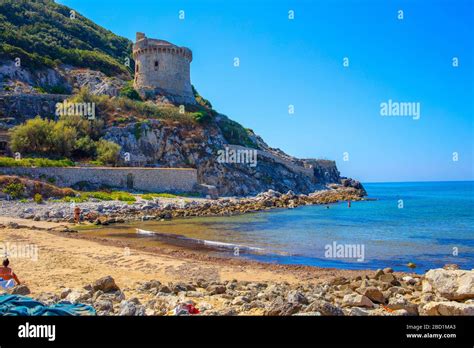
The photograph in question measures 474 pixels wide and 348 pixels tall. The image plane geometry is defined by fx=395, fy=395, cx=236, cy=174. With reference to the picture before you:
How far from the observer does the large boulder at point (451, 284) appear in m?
6.69

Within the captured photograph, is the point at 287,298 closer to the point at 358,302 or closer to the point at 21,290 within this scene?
the point at 358,302

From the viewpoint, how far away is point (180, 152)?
43469mm

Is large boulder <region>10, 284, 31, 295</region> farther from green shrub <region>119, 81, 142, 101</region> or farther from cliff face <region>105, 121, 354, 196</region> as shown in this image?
green shrub <region>119, 81, 142, 101</region>

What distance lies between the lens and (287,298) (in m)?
6.16

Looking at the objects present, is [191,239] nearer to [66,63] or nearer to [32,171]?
[32,171]

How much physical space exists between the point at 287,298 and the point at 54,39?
239 feet

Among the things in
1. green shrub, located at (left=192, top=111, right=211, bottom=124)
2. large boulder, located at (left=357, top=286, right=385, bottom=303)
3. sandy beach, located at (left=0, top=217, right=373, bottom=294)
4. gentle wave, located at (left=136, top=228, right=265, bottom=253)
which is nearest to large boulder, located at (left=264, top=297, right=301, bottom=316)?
large boulder, located at (left=357, top=286, right=385, bottom=303)

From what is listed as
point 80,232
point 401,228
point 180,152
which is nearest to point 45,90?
point 180,152

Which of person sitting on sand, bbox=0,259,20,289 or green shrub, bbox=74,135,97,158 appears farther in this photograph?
green shrub, bbox=74,135,97,158

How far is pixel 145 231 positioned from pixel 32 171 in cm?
1510

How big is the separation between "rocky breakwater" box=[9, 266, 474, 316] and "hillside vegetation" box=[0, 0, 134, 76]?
5252cm

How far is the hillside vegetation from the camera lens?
55094 mm

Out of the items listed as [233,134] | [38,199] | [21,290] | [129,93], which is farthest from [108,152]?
[21,290]

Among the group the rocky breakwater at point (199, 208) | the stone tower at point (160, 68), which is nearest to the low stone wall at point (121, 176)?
the rocky breakwater at point (199, 208)
